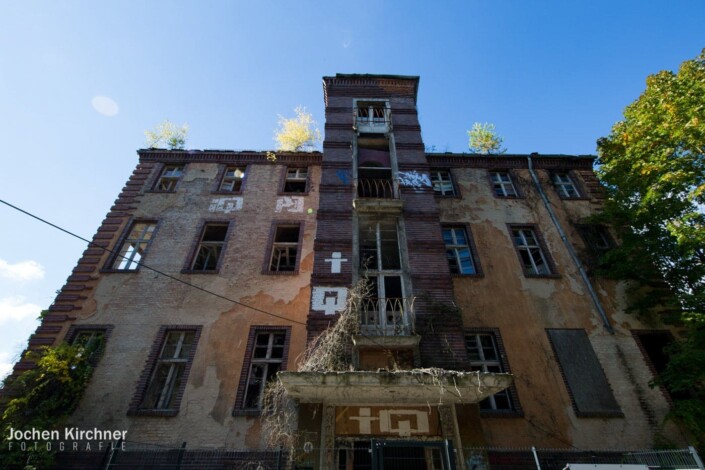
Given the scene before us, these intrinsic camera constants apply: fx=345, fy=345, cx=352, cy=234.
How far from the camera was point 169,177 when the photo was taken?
608 inches

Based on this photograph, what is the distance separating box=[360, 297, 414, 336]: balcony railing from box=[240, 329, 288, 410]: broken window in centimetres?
271

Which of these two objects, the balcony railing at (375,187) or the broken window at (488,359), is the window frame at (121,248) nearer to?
the balcony railing at (375,187)

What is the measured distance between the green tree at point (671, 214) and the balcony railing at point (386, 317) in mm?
7314

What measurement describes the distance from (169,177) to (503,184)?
49.4 feet

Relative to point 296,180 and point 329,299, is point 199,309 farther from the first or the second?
point 296,180

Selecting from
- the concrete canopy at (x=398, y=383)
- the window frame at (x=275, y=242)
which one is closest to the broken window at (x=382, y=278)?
the concrete canopy at (x=398, y=383)

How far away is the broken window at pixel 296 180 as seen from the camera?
15383mm

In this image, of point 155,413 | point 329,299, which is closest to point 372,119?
point 329,299

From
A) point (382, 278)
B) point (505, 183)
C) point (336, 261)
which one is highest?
point (505, 183)

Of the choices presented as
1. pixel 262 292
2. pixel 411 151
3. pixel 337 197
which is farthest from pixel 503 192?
pixel 262 292

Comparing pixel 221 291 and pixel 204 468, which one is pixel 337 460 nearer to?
pixel 204 468

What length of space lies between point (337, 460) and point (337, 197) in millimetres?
7878

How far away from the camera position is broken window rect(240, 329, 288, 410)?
9.63 m

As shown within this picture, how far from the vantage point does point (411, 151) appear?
45.3ft
